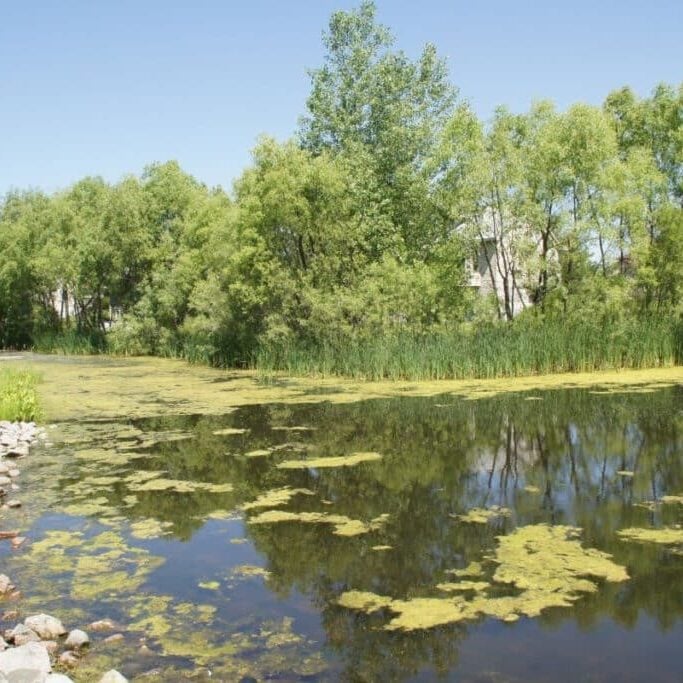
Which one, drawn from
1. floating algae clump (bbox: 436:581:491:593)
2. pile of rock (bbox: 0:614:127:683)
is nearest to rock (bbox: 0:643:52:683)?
pile of rock (bbox: 0:614:127:683)

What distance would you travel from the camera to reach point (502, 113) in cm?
2538

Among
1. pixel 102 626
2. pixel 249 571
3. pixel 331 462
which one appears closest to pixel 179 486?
pixel 331 462

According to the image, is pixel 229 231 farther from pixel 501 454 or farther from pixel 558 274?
pixel 501 454

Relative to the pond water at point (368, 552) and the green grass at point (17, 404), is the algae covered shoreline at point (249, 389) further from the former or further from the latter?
the pond water at point (368, 552)

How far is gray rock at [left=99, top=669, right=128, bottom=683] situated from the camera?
14.8ft

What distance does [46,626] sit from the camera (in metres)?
5.34

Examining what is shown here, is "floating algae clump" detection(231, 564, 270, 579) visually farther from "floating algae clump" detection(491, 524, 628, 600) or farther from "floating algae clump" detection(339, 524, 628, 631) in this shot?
"floating algae clump" detection(491, 524, 628, 600)

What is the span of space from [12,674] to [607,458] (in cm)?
879

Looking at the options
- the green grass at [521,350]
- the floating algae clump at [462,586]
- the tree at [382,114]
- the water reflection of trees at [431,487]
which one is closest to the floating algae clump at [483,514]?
the water reflection of trees at [431,487]

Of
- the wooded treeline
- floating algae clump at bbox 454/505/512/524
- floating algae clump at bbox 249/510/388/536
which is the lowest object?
floating algae clump at bbox 249/510/388/536

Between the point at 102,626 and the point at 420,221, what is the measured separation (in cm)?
2503

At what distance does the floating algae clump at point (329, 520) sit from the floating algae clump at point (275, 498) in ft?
0.98

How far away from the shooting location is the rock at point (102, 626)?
18.2ft

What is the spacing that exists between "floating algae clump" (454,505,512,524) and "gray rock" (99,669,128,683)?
14.4 feet
